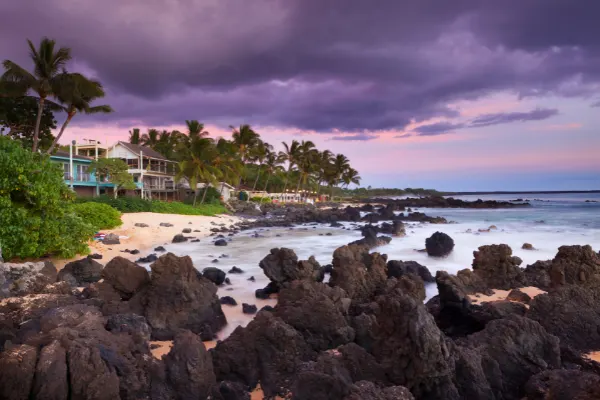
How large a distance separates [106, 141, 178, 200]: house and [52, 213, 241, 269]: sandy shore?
56.1 ft

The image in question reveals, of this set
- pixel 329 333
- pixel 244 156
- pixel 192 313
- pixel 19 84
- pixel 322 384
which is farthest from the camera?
pixel 244 156

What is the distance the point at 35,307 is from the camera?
17.4ft

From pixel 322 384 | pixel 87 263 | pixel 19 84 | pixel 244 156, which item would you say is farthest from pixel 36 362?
pixel 244 156

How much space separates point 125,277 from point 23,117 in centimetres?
2774

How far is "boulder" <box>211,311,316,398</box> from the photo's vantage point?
447 cm

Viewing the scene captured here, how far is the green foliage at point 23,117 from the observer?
26.9m

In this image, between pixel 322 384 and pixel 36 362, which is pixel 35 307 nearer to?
pixel 36 362

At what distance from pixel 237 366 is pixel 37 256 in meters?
8.80

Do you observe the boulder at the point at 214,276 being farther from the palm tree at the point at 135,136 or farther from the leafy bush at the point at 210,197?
the palm tree at the point at 135,136

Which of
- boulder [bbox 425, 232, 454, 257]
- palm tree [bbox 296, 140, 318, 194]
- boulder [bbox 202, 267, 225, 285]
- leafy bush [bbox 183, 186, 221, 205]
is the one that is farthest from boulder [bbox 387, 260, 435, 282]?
palm tree [bbox 296, 140, 318, 194]

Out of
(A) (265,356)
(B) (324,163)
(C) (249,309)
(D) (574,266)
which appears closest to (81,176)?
(C) (249,309)

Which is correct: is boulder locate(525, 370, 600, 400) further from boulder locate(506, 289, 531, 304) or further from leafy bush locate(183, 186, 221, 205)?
leafy bush locate(183, 186, 221, 205)

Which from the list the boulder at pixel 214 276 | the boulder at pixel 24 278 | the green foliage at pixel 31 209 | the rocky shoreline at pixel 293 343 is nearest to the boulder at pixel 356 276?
the rocky shoreline at pixel 293 343

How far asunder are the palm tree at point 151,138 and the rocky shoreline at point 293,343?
173 feet
